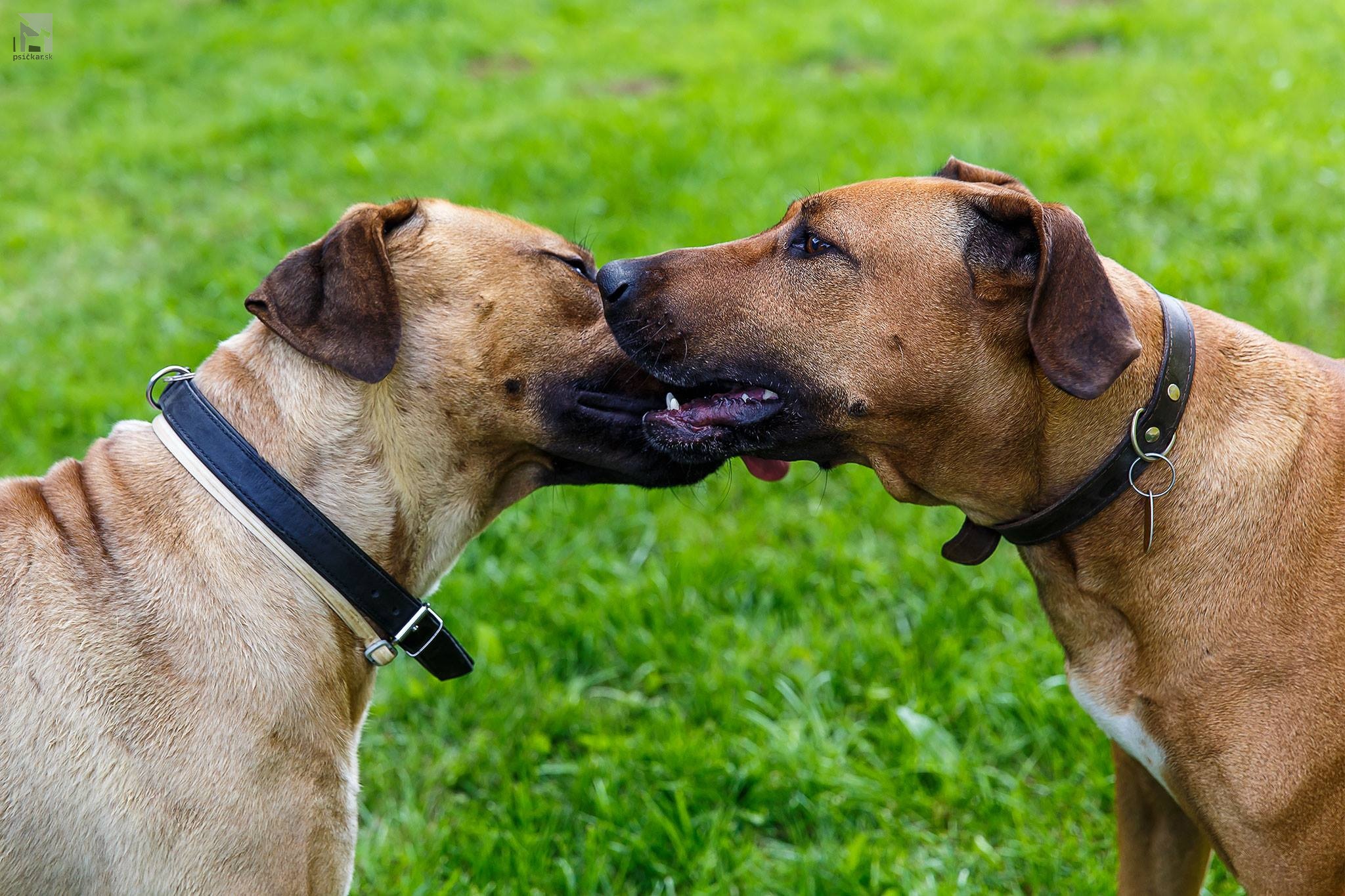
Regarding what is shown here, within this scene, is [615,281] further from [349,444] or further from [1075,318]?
[1075,318]

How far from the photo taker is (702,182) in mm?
7973

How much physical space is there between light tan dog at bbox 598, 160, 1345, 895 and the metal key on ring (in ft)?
0.07

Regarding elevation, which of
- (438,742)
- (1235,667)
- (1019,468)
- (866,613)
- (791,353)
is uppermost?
(791,353)

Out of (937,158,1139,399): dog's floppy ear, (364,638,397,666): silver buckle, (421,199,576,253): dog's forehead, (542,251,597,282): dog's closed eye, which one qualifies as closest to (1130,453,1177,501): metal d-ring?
(937,158,1139,399): dog's floppy ear

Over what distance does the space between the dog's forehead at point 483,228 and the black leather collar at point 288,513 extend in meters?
0.89

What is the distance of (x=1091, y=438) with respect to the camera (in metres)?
3.22

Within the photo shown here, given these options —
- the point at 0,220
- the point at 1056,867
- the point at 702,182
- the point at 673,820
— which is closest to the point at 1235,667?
the point at 1056,867

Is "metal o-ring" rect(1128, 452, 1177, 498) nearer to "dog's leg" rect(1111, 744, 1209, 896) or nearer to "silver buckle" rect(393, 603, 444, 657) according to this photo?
"dog's leg" rect(1111, 744, 1209, 896)

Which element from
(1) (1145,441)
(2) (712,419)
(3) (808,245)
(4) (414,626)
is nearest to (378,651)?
(4) (414,626)

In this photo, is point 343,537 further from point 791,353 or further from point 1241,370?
point 1241,370

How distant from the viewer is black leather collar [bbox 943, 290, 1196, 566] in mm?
3166

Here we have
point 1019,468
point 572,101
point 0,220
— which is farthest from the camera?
point 572,101

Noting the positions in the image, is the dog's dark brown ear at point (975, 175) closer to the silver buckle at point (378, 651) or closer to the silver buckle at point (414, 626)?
the silver buckle at point (414, 626)

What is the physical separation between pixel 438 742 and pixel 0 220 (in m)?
6.35
